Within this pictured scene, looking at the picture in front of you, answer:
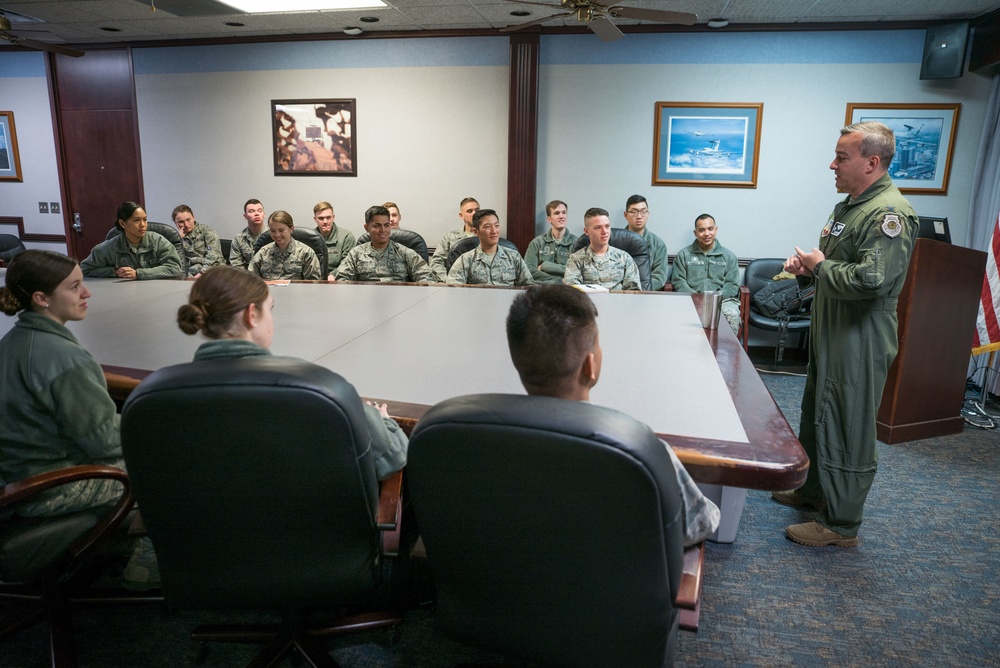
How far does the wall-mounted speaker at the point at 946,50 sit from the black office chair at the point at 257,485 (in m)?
5.40

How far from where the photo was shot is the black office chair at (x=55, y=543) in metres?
1.44

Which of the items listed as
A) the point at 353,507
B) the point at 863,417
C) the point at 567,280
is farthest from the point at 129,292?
the point at 863,417

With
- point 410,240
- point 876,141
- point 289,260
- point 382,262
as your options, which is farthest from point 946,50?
point 289,260

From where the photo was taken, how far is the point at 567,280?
392 cm

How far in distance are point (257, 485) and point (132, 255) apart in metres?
3.86

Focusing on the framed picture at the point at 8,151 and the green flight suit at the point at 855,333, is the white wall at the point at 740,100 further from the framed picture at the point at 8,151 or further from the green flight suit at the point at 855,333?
the framed picture at the point at 8,151

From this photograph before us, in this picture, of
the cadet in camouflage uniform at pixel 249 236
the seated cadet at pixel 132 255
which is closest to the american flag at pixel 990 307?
the seated cadet at pixel 132 255

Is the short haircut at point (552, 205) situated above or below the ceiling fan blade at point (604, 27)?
below

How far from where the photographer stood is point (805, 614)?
1.91 m

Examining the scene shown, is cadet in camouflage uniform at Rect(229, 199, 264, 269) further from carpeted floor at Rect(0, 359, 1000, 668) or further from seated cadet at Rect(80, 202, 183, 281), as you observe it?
carpeted floor at Rect(0, 359, 1000, 668)

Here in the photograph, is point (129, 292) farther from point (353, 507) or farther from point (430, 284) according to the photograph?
point (353, 507)

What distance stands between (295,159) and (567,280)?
11.4ft

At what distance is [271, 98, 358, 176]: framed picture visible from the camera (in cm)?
596

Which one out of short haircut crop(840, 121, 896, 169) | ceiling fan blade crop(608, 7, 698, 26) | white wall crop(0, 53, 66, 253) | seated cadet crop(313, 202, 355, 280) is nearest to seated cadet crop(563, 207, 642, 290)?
ceiling fan blade crop(608, 7, 698, 26)
